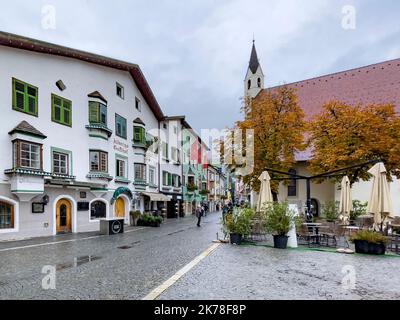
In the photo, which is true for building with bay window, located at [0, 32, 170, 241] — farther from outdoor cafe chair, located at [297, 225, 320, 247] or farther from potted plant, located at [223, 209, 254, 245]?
outdoor cafe chair, located at [297, 225, 320, 247]

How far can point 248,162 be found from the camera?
21.1 m

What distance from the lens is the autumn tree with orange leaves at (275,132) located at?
20.4 meters

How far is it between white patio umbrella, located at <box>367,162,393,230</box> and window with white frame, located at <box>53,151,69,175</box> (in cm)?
1633

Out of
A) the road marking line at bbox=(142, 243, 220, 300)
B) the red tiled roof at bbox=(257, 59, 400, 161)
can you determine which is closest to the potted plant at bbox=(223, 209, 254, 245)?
the road marking line at bbox=(142, 243, 220, 300)

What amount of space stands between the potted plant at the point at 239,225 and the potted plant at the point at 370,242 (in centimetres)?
389

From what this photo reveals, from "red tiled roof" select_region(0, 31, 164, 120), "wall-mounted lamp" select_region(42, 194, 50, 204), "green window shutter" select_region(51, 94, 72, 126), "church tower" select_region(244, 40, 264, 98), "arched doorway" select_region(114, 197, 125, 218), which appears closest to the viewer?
"red tiled roof" select_region(0, 31, 164, 120)

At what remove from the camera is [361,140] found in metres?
18.3

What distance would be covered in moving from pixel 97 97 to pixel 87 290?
16.7 meters

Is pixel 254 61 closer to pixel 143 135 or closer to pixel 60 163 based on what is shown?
pixel 143 135

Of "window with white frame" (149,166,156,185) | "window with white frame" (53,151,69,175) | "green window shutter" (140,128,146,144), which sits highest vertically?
"green window shutter" (140,128,146,144)

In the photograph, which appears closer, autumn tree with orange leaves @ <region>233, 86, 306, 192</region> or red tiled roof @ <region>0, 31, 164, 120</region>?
red tiled roof @ <region>0, 31, 164, 120</region>

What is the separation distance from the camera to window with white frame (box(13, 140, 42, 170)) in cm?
1538

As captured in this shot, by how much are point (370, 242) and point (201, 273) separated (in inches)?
245
